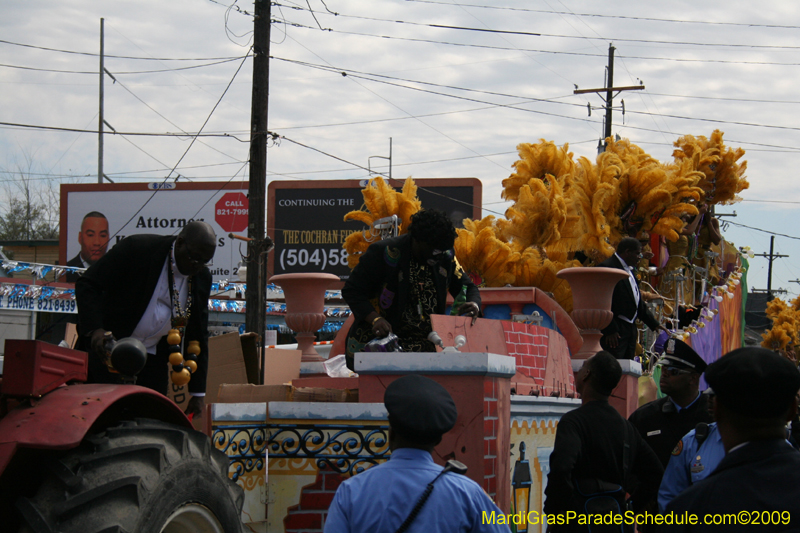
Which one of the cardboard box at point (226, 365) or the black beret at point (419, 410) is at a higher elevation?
the black beret at point (419, 410)

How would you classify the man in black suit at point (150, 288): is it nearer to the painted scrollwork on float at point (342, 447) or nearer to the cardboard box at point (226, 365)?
the painted scrollwork on float at point (342, 447)

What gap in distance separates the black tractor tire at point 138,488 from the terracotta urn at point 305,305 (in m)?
6.79

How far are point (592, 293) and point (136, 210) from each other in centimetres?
2888

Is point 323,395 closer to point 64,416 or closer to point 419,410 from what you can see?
point 64,416

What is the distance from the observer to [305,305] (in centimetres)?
1042

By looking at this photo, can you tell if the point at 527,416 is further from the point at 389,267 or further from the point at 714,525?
the point at 714,525

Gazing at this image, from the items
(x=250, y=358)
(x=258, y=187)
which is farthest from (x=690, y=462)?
(x=258, y=187)

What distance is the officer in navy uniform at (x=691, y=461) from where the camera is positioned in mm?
3576

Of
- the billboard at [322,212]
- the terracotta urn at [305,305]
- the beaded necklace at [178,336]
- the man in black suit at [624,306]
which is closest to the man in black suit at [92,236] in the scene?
the billboard at [322,212]

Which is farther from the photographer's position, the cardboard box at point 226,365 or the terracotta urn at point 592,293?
the terracotta urn at point 592,293

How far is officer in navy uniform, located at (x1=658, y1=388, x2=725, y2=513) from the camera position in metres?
3.58

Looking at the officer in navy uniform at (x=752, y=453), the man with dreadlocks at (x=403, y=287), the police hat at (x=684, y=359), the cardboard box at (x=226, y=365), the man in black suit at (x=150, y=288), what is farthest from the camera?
the cardboard box at (x=226, y=365)

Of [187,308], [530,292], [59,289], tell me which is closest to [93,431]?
[187,308]

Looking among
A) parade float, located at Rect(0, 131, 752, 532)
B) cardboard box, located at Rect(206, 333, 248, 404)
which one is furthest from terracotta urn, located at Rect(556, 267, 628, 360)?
cardboard box, located at Rect(206, 333, 248, 404)
